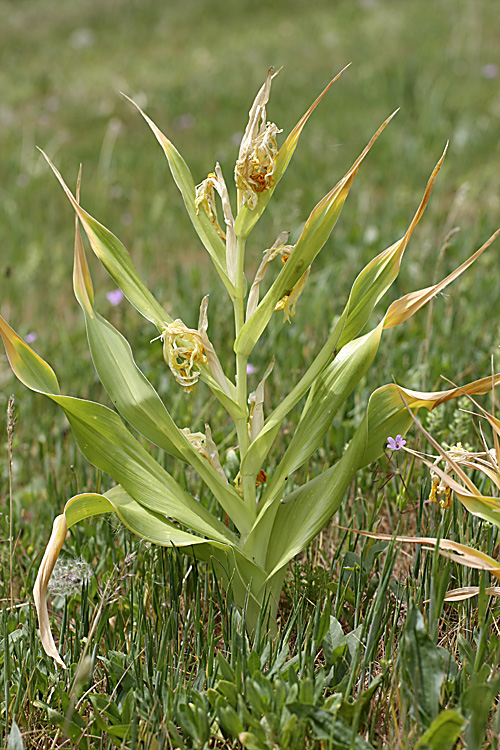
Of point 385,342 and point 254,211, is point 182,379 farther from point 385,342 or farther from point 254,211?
point 385,342

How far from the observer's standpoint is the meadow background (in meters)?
1.14

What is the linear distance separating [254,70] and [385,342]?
8954 millimetres

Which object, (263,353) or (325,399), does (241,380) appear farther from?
(263,353)

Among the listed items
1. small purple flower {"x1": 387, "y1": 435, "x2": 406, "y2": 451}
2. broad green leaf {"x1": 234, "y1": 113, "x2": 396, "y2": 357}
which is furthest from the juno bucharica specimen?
small purple flower {"x1": 387, "y1": 435, "x2": 406, "y2": 451}

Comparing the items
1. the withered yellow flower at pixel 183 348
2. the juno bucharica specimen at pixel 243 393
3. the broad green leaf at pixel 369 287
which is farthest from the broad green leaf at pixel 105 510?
the broad green leaf at pixel 369 287

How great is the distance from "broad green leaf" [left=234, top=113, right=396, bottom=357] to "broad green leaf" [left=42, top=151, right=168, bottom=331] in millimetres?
168

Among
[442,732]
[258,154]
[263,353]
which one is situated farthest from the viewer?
[263,353]

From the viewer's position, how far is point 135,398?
1307 millimetres

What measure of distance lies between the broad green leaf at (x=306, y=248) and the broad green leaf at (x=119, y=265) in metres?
0.17

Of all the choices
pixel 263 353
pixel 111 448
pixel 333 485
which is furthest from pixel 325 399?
pixel 263 353

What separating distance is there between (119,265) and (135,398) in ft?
0.85

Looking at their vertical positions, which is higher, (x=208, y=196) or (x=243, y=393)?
(x=208, y=196)

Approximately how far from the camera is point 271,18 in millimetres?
15320

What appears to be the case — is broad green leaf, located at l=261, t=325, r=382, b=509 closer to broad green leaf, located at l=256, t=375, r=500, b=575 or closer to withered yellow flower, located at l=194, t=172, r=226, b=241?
broad green leaf, located at l=256, t=375, r=500, b=575
